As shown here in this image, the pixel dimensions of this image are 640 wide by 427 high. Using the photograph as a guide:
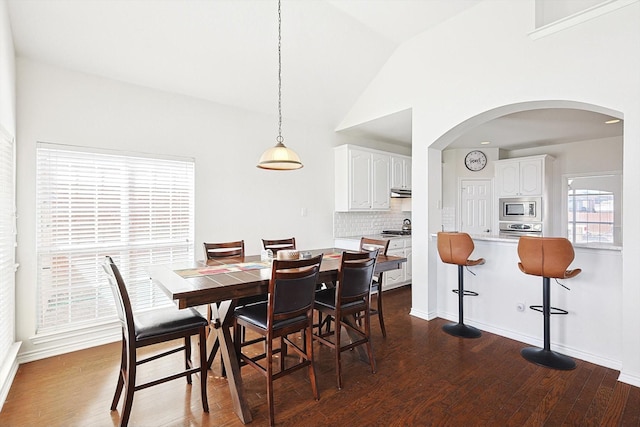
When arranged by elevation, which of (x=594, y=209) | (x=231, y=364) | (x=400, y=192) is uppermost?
(x=400, y=192)

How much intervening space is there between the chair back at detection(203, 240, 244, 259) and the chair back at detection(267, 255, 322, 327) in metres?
1.32

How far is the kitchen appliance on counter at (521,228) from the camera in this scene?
581 centimetres

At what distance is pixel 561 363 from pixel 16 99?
A: 5.33 meters

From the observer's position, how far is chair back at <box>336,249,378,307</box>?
2.51 meters

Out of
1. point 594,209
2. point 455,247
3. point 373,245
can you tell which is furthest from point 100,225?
point 594,209

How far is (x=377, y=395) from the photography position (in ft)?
7.64

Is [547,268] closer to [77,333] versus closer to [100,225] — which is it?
[100,225]

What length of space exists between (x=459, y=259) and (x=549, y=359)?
1.13m

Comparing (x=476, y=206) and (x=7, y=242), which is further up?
(x=476, y=206)

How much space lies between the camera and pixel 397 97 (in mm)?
4273

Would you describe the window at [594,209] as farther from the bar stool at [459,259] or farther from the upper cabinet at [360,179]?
the bar stool at [459,259]

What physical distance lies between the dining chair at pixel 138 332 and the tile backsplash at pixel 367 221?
3.37 meters

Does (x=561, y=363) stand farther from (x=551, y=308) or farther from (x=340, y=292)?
(x=340, y=292)

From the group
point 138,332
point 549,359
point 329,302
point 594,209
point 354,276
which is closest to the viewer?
point 138,332
